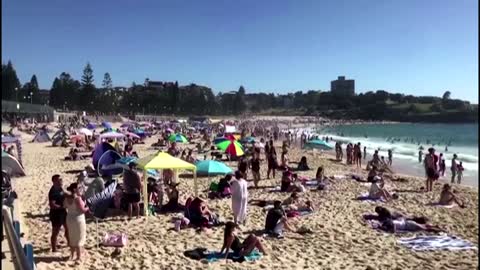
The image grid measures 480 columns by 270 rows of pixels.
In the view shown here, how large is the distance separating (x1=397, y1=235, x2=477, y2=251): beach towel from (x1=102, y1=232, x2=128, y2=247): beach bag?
16.0 ft

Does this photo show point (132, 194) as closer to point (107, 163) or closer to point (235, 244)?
point (235, 244)

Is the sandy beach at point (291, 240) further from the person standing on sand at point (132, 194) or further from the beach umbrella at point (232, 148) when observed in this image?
the beach umbrella at point (232, 148)

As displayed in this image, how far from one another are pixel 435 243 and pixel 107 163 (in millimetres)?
8937

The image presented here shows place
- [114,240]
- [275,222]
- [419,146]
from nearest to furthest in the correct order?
[114,240] < [275,222] < [419,146]

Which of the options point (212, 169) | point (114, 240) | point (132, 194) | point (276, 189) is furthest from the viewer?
point (276, 189)

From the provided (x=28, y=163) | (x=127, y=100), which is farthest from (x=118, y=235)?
(x=127, y=100)

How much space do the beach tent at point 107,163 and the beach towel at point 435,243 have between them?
8029 mm

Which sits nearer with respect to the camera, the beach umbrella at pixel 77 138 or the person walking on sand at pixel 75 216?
the person walking on sand at pixel 75 216

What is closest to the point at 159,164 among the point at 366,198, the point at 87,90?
the point at 366,198

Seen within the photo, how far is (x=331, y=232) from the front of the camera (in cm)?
923

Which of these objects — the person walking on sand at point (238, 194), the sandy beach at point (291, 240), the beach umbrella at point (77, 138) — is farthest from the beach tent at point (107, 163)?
the beach umbrella at point (77, 138)

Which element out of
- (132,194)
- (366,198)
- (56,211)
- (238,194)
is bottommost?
(366,198)

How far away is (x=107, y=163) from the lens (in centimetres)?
1356

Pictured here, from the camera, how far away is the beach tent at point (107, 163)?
13.3 m
